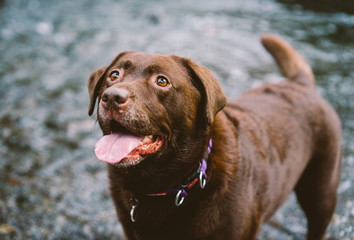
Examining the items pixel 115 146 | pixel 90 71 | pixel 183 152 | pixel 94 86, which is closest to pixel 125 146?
pixel 115 146

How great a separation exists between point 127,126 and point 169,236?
780 millimetres

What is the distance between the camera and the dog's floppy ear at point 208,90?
2.09 meters

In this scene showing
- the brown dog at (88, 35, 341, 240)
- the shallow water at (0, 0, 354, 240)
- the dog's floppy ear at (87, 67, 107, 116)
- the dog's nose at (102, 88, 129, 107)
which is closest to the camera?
the dog's nose at (102, 88, 129, 107)

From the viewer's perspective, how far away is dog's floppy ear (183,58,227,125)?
2090mm

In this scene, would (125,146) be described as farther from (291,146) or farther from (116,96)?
(291,146)

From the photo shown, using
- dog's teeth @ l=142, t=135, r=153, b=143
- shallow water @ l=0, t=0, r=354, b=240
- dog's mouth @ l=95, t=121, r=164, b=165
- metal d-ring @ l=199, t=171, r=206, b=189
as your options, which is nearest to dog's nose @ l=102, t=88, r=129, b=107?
dog's mouth @ l=95, t=121, r=164, b=165

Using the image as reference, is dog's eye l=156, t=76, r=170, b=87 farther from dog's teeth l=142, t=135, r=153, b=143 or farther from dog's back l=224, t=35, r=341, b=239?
dog's back l=224, t=35, r=341, b=239

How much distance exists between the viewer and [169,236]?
221cm

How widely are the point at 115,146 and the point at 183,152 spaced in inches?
17.4

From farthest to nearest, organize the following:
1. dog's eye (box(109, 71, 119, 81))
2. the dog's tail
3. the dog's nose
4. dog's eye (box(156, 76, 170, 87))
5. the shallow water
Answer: the shallow water < the dog's tail < dog's eye (box(109, 71, 119, 81)) < dog's eye (box(156, 76, 170, 87)) < the dog's nose

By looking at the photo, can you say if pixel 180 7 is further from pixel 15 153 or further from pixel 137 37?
pixel 15 153

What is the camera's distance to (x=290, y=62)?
340 cm

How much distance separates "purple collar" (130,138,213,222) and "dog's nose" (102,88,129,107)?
2.27 ft

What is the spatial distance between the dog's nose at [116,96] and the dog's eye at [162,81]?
0.27 m
